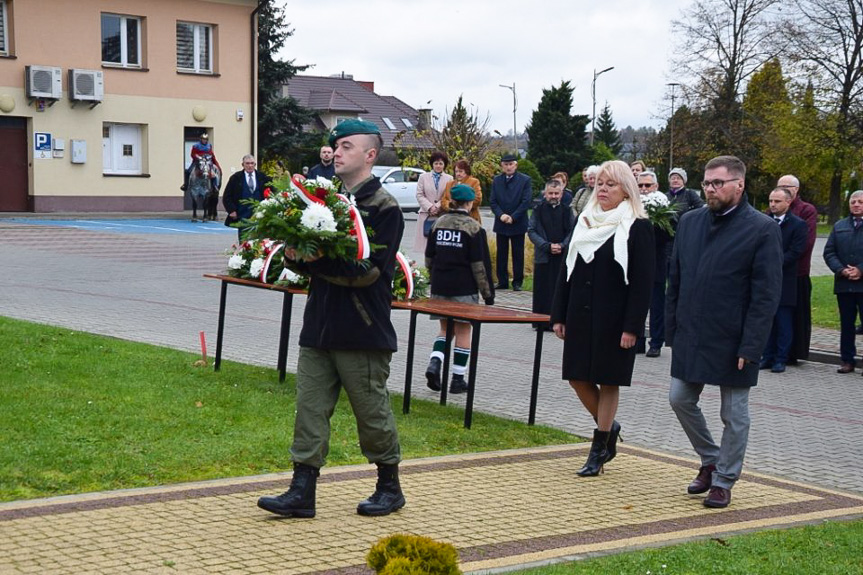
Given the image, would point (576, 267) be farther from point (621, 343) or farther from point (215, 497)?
point (215, 497)

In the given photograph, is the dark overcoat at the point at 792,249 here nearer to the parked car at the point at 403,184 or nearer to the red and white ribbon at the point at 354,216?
the red and white ribbon at the point at 354,216

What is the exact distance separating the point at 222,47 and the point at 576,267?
35.9m

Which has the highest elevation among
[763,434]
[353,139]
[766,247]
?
[353,139]

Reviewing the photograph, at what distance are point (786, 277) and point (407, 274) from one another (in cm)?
595

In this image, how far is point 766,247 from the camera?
725 centimetres

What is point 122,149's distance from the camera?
131 ft

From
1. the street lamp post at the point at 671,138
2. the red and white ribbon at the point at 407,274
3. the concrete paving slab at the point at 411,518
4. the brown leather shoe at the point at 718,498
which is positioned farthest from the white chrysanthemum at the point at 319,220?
the street lamp post at the point at 671,138

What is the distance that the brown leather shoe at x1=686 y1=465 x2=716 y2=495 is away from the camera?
294 inches

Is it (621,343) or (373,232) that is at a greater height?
(373,232)

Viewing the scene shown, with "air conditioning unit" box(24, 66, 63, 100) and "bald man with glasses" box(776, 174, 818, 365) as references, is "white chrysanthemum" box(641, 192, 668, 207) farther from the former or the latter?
"air conditioning unit" box(24, 66, 63, 100)

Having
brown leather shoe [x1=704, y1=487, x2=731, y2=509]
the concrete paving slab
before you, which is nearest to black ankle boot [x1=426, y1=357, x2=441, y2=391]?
the concrete paving slab

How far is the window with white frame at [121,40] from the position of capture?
129 feet

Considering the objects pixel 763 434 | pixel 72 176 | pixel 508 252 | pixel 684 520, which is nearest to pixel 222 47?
pixel 72 176

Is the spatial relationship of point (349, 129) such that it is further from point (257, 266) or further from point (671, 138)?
point (671, 138)
